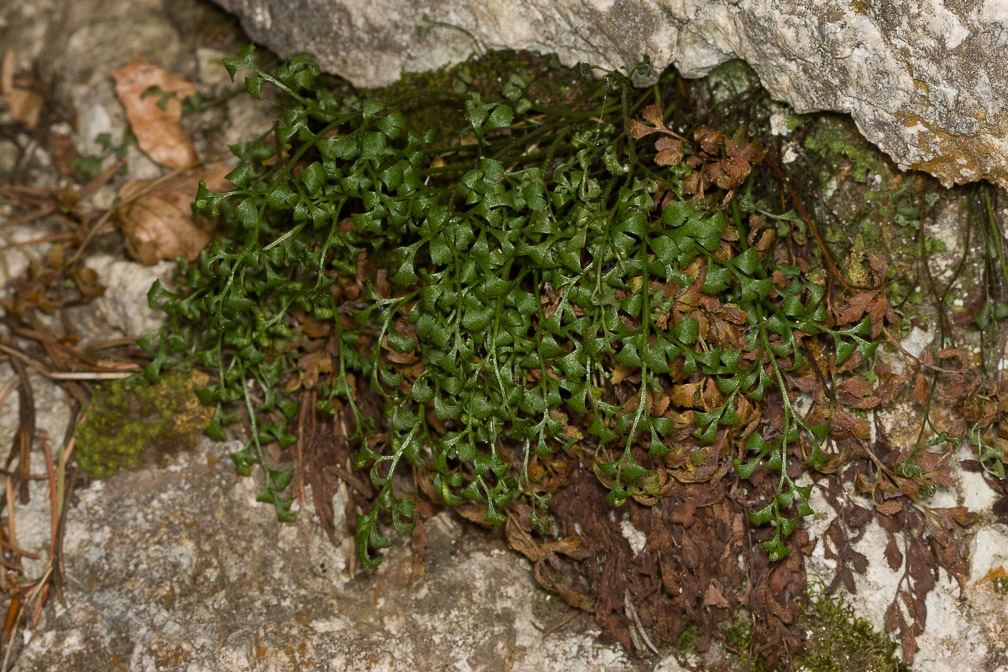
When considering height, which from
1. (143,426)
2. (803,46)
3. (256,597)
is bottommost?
(256,597)

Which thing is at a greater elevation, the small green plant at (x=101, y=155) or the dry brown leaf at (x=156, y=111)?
the dry brown leaf at (x=156, y=111)

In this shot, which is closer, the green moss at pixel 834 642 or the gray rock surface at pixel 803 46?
the gray rock surface at pixel 803 46

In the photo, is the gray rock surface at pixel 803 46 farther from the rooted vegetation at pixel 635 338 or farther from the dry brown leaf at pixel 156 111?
the dry brown leaf at pixel 156 111

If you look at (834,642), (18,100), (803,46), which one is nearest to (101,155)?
(18,100)

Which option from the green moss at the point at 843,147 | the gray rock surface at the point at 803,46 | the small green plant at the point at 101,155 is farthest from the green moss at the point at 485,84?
the small green plant at the point at 101,155

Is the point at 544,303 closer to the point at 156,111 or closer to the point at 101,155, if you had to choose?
the point at 156,111
